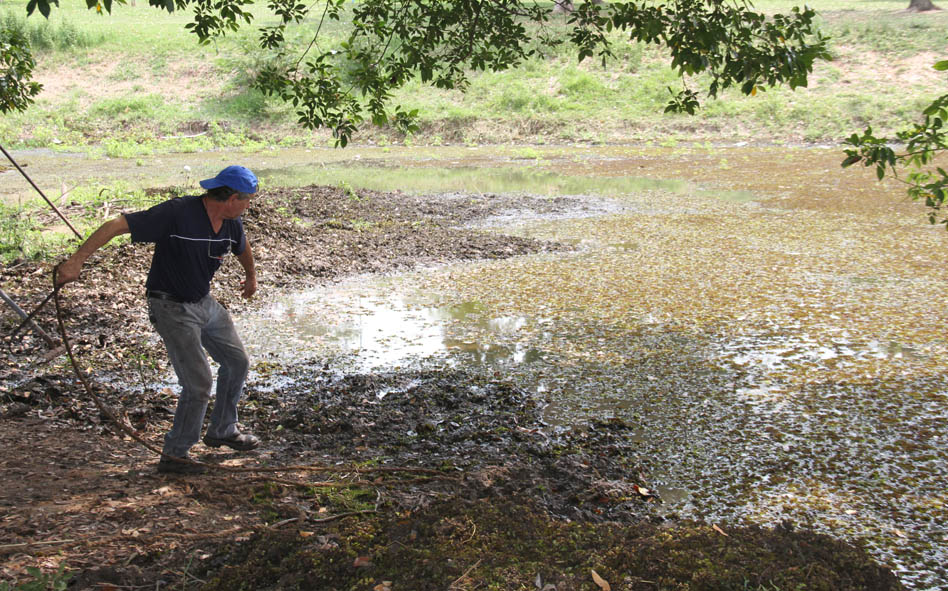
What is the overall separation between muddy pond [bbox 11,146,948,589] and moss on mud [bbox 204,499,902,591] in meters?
0.55

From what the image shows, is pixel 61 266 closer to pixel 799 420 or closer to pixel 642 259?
pixel 799 420

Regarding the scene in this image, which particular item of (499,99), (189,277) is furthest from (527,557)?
(499,99)

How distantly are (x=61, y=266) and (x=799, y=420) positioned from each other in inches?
174

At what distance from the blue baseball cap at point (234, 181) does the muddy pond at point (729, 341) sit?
2339 millimetres

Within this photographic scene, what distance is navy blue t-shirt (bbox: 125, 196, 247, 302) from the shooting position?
12.4ft

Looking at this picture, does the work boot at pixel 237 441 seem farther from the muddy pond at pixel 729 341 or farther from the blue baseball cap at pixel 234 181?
the muddy pond at pixel 729 341

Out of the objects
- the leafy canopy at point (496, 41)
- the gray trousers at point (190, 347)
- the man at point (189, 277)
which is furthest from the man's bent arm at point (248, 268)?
the leafy canopy at point (496, 41)

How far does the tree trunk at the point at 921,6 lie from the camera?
106 ft

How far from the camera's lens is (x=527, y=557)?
9.57ft

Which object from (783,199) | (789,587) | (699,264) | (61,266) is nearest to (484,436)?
(789,587)

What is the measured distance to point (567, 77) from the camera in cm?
2834

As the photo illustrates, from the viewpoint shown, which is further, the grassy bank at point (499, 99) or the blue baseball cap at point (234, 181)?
the grassy bank at point (499, 99)

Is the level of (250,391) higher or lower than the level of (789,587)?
lower

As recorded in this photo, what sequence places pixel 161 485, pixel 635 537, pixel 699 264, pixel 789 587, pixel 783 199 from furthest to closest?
1. pixel 783 199
2. pixel 699 264
3. pixel 161 485
4. pixel 635 537
5. pixel 789 587
